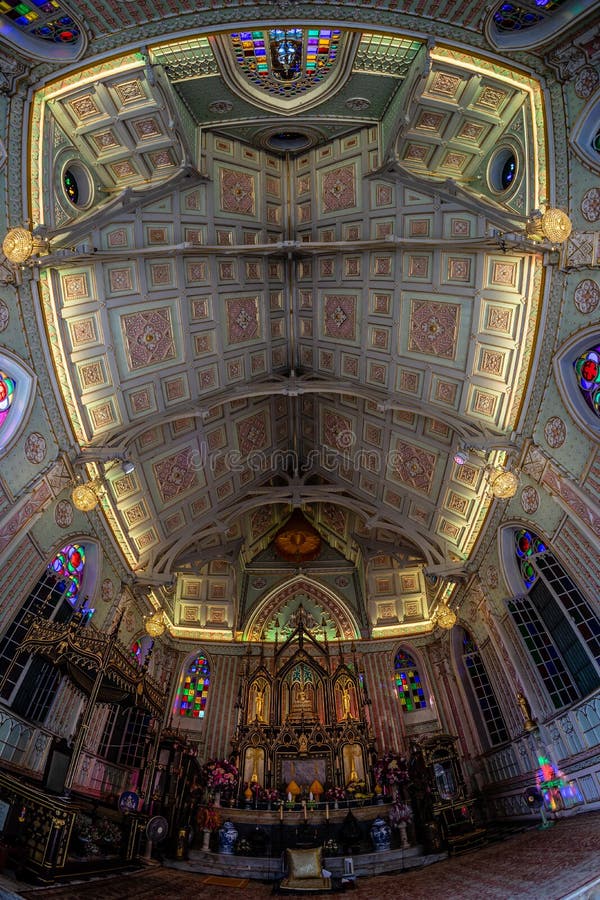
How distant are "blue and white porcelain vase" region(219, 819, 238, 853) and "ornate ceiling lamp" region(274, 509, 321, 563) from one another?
12.5 metres

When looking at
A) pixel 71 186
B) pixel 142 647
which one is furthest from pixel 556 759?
pixel 71 186

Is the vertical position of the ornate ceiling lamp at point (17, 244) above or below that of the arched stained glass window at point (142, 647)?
above

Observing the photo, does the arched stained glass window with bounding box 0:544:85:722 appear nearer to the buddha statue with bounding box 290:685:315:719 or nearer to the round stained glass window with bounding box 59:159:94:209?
the round stained glass window with bounding box 59:159:94:209

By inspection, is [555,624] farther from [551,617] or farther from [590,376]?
[590,376]

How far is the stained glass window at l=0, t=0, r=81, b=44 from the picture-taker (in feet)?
33.4

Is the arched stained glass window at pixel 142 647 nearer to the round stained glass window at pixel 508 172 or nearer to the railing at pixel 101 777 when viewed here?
the railing at pixel 101 777

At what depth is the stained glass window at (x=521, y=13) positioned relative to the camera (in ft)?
34.1

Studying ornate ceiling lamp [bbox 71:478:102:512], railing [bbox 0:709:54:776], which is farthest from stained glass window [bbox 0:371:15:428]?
railing [bbox 0:709:54:776]

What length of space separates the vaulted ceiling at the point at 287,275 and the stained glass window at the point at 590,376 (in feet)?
4.56

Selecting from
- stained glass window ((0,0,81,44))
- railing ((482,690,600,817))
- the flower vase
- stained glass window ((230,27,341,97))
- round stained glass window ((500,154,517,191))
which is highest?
stained glass window ((230,27,341,97))

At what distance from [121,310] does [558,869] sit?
54.1ft

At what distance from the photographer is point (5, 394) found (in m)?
13.9

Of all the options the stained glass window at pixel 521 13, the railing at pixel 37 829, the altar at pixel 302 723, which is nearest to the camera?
the railing at pixel 37 829

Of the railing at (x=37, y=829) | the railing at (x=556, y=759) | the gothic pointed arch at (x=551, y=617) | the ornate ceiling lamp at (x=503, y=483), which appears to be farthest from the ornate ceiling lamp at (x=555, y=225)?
the railing at (x=37, y=829)
